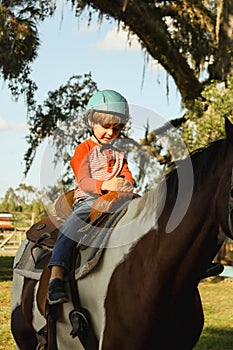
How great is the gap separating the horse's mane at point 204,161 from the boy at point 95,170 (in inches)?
23.4

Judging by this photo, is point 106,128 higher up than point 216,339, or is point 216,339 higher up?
point 106,128

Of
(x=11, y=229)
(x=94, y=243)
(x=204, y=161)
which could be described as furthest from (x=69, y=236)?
(x=11, y=229)

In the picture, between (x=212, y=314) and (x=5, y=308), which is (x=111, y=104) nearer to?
(x=212, y=314)

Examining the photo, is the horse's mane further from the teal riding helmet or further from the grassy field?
the grassy field

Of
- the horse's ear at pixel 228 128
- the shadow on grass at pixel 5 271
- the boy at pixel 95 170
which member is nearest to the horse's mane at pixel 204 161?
the horse's ear at pixel 228 128

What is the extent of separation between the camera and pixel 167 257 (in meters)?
3.55

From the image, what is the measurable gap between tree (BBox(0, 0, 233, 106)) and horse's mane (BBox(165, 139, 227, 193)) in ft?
43.4

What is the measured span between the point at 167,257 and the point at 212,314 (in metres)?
7.77

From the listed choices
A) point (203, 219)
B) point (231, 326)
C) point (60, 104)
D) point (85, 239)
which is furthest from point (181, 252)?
point (60, 104)

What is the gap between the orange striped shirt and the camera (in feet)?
13.5

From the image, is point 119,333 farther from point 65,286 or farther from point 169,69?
point 169,69

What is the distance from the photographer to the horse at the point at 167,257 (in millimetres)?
3424

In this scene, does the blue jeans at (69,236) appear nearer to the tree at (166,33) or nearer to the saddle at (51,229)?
the saddle at (51,229)

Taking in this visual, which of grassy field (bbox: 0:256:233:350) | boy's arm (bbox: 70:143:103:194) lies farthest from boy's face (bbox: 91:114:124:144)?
grassy field (bbox: 0:256:233:350)
